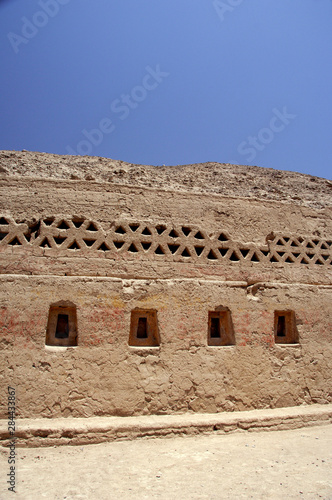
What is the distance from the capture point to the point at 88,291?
5.54 meters

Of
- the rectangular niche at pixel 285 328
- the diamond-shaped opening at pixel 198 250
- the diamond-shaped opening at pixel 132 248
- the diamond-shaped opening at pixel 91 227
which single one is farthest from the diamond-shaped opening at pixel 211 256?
the diamond-shaped opening at pixel 91 227

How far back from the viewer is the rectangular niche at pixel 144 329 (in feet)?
18.9

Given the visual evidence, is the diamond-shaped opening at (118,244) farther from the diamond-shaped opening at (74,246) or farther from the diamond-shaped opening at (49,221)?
the diamond-shaped opening at (49,221)

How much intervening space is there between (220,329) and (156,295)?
47.1 inches

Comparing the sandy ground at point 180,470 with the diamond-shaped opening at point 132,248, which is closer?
the sandy ground at point 180,470

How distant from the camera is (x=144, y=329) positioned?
5.91m

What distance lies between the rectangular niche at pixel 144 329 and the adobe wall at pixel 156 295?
0.56 feet

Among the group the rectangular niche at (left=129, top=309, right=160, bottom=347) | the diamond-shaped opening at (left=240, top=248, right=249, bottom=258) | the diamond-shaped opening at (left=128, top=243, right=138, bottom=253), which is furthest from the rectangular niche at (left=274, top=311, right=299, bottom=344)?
the diamond-shaped opening at (left=128, top=243, right=138, bottom=253)

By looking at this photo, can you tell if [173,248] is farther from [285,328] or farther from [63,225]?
[285,328]

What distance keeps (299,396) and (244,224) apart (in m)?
2.81

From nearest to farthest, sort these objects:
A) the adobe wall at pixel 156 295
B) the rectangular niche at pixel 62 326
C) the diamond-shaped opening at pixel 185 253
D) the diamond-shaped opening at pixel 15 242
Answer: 1. the adobe wall at pixel 156 295
2. the rectangular niche at pixel 62 326
3. the diamond-shaped opening at pixel 15 242
4. the diamond-shaped opening at pixel 185 253

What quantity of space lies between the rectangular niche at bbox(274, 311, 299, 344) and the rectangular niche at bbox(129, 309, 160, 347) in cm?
202

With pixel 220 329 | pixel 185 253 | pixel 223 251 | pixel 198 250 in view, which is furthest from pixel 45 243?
pixel 220 329

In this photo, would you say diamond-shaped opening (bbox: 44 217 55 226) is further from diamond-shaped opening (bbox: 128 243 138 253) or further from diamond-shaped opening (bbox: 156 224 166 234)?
diamond-shaped opening (bbox: 156 224 166 234)
